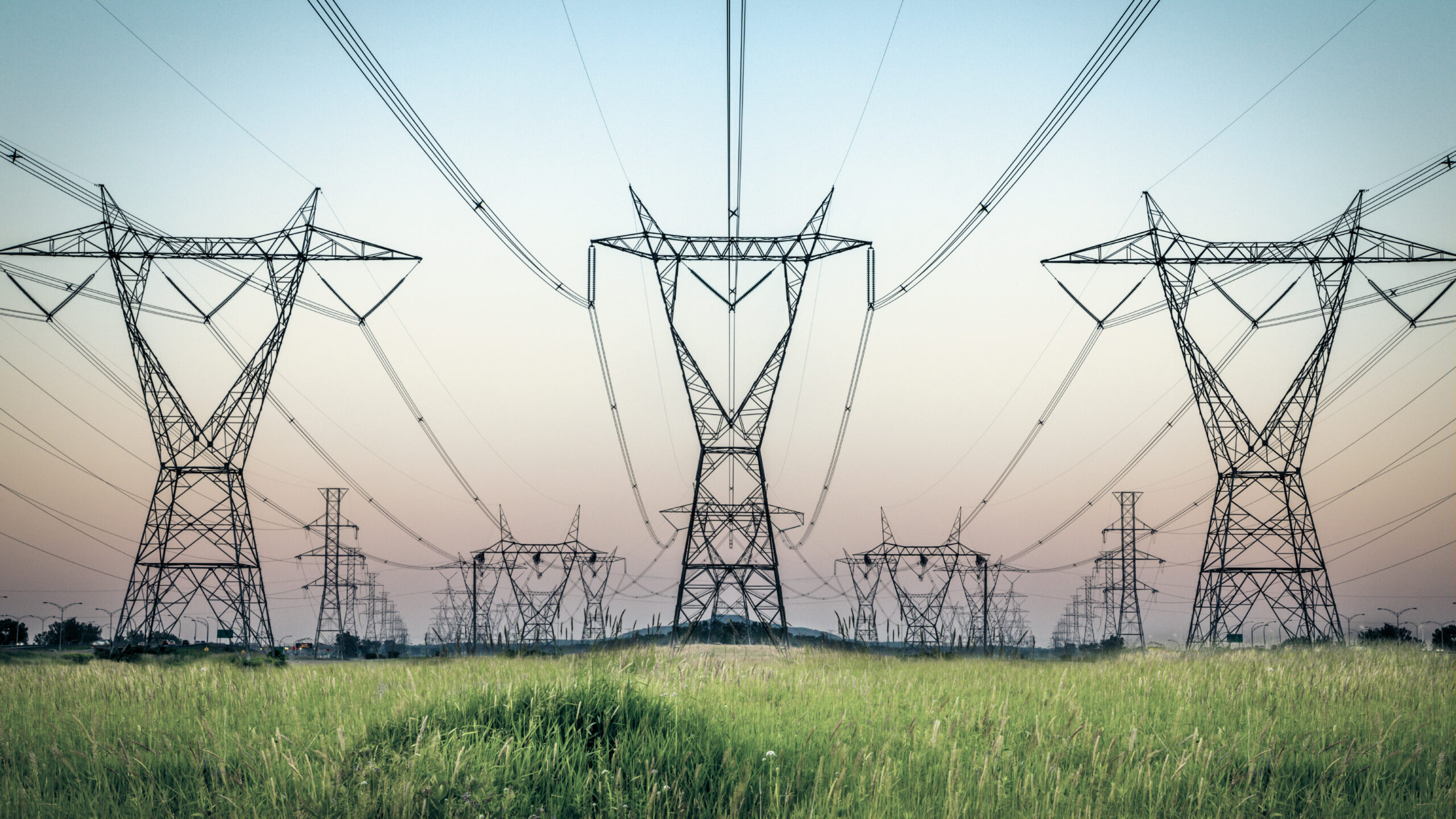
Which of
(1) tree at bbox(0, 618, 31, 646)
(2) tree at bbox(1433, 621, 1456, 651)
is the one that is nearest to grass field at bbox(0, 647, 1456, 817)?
(2) tree at bbox(1433, 621, 1456, 651)

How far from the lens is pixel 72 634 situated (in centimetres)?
9144

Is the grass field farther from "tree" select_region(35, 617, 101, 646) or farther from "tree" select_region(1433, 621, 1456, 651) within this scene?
"tree" select_region(35, 617, 101, 646)

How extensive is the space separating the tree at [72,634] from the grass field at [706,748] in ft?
306

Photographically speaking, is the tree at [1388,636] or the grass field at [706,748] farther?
the tree at [1388,636]

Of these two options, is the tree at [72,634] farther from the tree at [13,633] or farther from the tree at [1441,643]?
the tree at [1441,643]

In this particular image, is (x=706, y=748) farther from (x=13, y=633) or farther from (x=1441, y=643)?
(x=13, y=633)

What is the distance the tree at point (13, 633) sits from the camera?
68.0m

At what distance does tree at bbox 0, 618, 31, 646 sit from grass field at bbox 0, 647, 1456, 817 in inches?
3015

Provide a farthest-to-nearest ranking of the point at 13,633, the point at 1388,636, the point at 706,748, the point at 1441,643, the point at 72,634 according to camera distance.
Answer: the point at 72,634, the point at 13,633, the point at 1388,636, the point at 1441,643, the point at 706,748

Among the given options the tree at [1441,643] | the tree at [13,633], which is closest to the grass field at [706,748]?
the tree at [1441,643]

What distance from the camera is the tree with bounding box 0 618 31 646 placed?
68.0 m

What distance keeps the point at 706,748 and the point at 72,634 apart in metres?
112

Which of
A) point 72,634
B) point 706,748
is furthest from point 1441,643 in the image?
point 72,634

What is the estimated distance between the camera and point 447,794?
14.8 ft
